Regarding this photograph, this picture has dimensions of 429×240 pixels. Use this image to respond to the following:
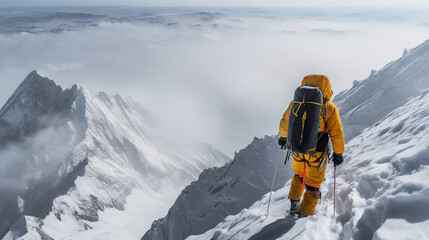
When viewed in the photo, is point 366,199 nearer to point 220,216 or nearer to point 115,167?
point 220,216

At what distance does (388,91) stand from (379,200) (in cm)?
2406

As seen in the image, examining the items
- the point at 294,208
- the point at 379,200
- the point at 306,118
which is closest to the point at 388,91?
the point at 294,208

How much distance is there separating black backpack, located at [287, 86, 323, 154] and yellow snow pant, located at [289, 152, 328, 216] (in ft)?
1.72

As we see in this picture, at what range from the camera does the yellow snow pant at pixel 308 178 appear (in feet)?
26.3

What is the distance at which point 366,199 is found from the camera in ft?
26.9

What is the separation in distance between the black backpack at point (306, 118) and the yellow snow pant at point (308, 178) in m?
0.52

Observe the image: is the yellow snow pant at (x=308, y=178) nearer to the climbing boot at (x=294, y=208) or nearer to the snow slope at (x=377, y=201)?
the climbing boot at (x=294, y=208)

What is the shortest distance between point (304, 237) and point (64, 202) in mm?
134187

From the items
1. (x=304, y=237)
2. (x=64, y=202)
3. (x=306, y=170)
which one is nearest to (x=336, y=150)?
(x=306, y=170)

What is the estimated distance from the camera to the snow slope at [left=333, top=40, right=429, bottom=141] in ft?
80.1

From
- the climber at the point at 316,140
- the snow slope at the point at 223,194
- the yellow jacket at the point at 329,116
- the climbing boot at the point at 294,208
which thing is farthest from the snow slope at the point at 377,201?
the snow slope at the point at 223,194

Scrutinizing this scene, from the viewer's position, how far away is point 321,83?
7734mm

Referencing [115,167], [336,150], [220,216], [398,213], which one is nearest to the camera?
[398,213]

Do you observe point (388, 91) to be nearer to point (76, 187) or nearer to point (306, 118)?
point (306, 118)
